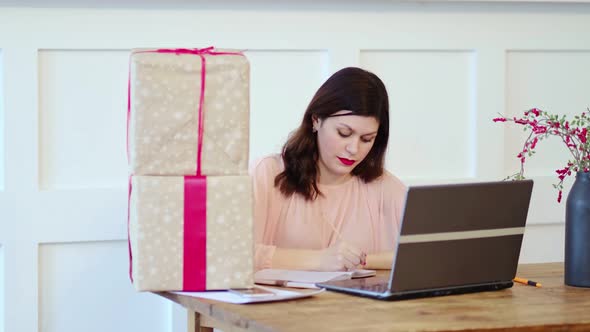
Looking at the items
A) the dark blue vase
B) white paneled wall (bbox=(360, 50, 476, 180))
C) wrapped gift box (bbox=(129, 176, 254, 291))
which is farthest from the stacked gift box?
white paneled wall (bbox=(360, 50, 476, 180))

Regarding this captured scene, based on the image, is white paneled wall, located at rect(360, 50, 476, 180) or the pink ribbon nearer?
the pink ribbon

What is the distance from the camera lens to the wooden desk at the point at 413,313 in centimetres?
162

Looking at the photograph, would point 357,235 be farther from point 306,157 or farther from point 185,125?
point 185,125

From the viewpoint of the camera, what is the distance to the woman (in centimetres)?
242

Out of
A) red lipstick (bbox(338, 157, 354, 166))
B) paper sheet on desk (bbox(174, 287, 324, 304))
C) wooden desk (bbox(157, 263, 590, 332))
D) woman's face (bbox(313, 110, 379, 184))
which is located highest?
woman's face (bbox(313, 110, 379, 184))

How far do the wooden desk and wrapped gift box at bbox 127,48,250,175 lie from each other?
27 cm

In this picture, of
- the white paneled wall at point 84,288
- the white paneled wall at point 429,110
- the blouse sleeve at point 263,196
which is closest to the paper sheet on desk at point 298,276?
the blouse sleeve at point 263,196

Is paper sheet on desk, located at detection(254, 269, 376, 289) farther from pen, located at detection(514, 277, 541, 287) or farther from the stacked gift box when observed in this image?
pen, located at detection(514, 277, 541, 287)

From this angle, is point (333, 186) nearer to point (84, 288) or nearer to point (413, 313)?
point (84, 288)

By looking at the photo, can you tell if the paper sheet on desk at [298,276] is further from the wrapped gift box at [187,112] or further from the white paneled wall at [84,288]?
the white paneled wall at [84,288]

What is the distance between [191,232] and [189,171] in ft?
0.38

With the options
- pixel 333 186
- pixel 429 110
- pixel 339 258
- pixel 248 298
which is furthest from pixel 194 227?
pixel 429 110

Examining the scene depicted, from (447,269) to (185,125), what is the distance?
0.56 metres

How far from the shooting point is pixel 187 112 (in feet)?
6.18
